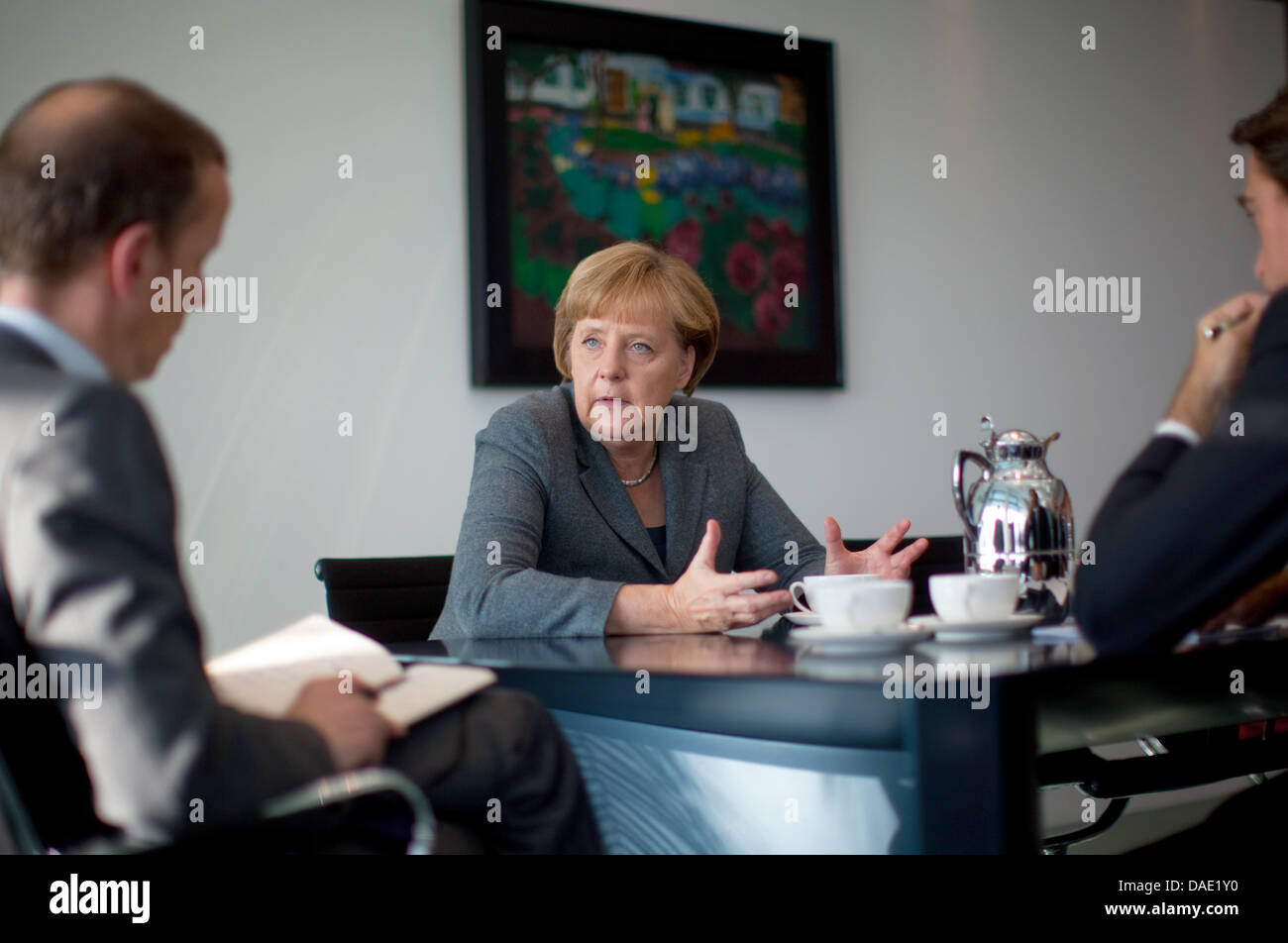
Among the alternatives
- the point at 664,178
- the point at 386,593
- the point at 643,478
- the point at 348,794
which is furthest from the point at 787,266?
the point at 348,794

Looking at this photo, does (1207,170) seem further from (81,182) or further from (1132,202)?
(81,182)

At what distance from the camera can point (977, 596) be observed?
1252 mm

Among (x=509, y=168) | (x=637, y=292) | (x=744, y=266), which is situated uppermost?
(x=509, y=168)

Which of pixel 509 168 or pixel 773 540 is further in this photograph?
pixel 509 168

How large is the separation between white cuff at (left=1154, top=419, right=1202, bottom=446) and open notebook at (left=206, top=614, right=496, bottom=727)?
76 cm

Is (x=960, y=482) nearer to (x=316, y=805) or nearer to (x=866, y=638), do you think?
(x=866, y=638)

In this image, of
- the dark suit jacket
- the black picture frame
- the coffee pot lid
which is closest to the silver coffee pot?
the coffee pot lid

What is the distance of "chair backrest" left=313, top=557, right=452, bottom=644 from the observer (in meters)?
2.10

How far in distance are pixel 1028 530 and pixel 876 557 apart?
0.45m

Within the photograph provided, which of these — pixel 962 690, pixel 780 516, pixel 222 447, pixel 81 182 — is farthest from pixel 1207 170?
pixel 81 182

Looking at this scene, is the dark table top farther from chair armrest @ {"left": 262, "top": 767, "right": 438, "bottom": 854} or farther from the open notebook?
chair armrest @ {"left": 262, "top": 767, "right": 438, "bottom": 854}

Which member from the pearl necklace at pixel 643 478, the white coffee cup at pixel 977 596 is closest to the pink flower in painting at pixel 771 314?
the pearl necklace at pixel 643 478

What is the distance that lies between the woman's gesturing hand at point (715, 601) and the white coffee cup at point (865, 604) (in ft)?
0.94

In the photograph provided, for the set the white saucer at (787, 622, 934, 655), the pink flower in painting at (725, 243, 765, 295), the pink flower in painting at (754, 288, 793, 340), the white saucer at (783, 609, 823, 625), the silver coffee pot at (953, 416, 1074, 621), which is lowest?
the white saucer at (783, 609, 823, 625)
